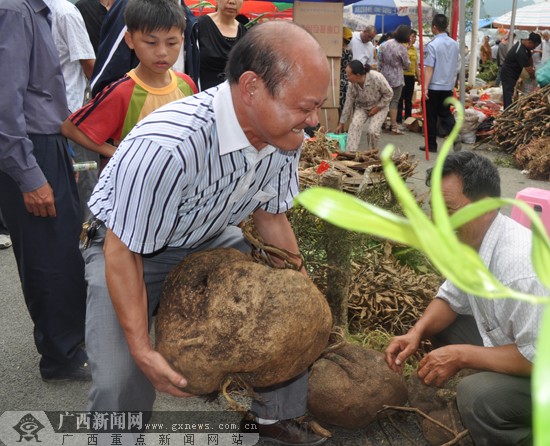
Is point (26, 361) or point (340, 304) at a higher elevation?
point (340, 304)

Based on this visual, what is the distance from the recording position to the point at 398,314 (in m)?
3.50

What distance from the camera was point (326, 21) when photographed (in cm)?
848

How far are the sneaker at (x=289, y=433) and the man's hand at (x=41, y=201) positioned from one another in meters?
Result: 1.37

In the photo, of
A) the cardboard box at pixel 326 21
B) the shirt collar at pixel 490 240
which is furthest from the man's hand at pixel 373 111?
the shirt collar at pixel 490 240

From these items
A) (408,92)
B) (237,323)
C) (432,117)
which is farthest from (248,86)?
(408,92)

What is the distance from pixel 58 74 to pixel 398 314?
2204mm

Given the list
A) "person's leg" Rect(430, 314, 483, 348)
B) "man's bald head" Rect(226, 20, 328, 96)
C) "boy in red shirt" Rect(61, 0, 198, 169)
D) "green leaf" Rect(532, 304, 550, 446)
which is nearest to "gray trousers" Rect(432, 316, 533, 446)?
"person's leg" Rect(430, 314, 483, 348)

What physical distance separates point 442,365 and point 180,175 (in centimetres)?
127

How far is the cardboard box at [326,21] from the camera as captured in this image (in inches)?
333

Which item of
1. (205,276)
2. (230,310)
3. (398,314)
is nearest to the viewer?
(230,310)

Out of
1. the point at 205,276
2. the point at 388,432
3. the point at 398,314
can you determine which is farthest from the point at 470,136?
the point at 205,276

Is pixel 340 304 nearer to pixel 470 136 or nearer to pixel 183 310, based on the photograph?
pixel 183 310

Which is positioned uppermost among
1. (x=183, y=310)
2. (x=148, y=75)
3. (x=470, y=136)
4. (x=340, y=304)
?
(x=148, y=75)

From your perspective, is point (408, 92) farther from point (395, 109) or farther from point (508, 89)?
point (508, 89)
